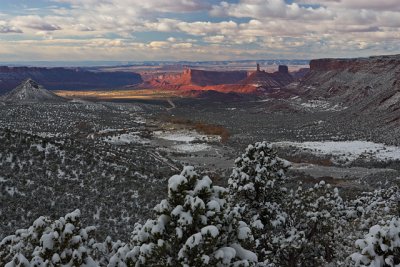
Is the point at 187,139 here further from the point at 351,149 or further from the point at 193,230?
the point at 193,230

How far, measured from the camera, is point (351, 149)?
2552 inches

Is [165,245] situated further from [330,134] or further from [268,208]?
[330,134]

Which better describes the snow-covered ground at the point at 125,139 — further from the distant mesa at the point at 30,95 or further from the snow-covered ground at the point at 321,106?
Answer: the distant mesa at the point at 30,95

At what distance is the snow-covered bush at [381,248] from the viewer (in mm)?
8398

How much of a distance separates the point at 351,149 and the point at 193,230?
6080 cm

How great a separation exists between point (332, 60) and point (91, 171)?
15354 cm

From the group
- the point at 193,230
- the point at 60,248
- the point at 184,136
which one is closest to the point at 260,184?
the point at 193,230

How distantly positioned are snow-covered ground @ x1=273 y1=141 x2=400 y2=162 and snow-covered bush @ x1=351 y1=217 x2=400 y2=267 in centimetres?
5249

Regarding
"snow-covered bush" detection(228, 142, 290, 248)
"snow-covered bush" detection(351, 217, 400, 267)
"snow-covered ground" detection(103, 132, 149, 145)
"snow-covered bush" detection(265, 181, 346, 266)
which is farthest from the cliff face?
"snow-covered bush" detection(351, 217, 400, 267)

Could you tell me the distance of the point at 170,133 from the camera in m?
88.3

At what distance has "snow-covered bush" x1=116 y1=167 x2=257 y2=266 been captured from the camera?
8.70m

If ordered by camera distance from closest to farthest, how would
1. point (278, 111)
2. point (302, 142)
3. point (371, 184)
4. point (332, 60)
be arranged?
point (371, 184) < point (302, 142) < point (278, 111) < point (332, 60)

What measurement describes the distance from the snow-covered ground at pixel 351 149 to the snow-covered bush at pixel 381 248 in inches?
2066

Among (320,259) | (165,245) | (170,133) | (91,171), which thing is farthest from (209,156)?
(165,245)
